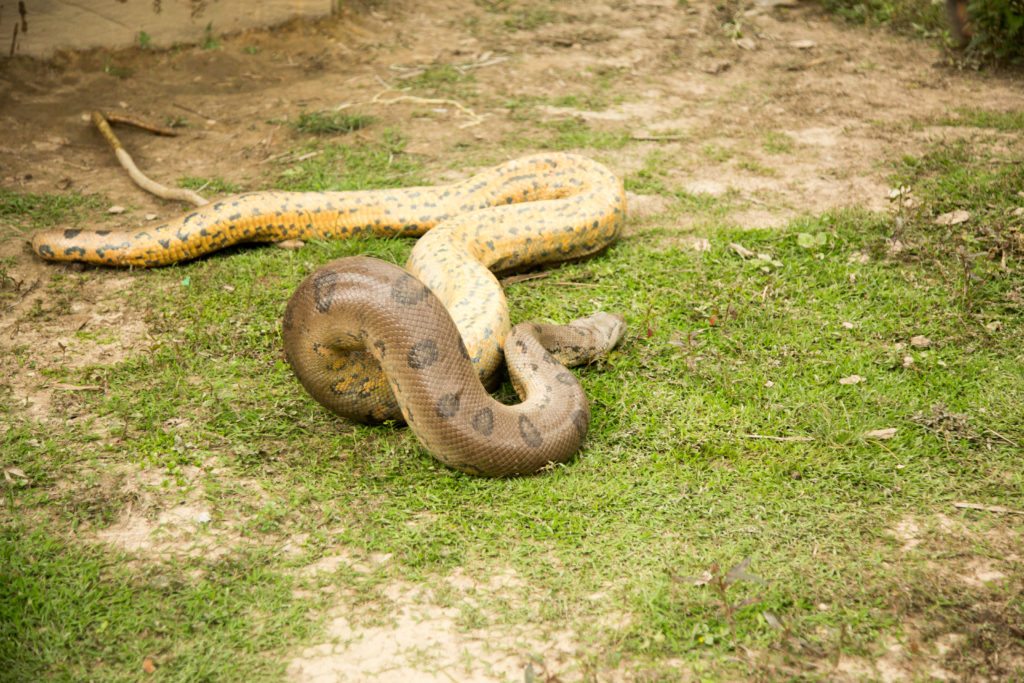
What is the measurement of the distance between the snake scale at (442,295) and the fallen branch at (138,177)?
67 centimetres

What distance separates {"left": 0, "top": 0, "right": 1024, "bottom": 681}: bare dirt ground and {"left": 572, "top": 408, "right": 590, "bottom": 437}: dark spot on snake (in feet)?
8.31

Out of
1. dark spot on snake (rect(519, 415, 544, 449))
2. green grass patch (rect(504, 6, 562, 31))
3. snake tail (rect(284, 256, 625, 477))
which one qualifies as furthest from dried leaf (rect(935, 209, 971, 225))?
green grass patch (rect(504, 6, 562, 31))

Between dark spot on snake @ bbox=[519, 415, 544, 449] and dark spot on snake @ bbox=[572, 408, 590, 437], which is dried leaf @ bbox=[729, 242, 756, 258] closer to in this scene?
dark spot on snake @ bbox=[572, 408, 590, 437]

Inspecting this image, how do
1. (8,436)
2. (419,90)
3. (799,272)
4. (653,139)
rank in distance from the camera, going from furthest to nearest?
(419,90) < (653,139) < (799,272) < (8,436)

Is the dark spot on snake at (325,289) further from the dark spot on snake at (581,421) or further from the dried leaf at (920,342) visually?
the dried leaf at (920,342)

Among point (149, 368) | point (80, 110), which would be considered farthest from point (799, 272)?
point (80, 110)

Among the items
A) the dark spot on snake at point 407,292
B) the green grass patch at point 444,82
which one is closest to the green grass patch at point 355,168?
the green grass patch at point 444,82

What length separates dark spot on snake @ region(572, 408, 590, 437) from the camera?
14.5 feet

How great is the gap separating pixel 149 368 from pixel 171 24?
539 cm

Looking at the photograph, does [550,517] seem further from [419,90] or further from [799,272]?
[419,90]

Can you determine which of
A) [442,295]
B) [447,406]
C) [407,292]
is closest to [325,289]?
[407,292]

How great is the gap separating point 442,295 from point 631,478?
1797 millimetres

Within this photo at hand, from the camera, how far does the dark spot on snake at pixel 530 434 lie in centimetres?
425

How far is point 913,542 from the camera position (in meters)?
3.82
